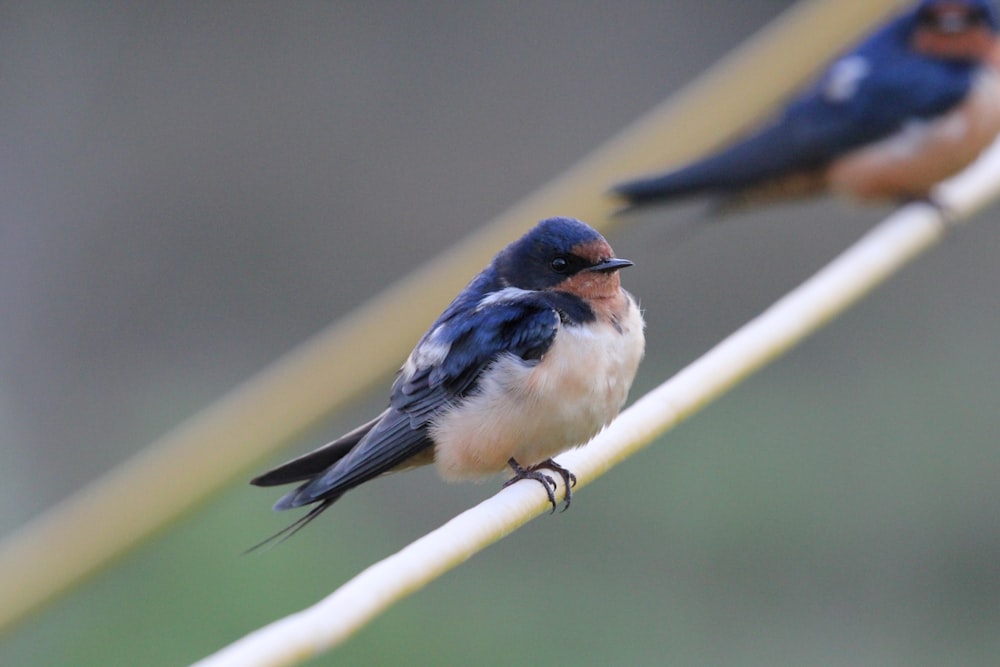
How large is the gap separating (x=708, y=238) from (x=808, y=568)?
109 cm

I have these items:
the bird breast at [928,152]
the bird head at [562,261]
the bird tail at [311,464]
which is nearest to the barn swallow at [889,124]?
the bird breast at [928,152]

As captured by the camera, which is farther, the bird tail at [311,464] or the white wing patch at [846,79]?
the white wing patch at [846,79]

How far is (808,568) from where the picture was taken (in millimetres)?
3553

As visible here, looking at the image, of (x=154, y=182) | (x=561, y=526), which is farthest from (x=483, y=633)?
(x=154, y=182)

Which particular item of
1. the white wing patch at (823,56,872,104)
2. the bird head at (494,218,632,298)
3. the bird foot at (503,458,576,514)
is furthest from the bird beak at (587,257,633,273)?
the white wing patch at (823,56,872,104)

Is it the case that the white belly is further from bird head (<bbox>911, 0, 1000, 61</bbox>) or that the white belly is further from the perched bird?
bird head (<bbox>911, 0, 1000, 61</bbox>)

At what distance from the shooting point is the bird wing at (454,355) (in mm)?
1511

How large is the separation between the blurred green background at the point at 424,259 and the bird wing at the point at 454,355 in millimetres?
1953

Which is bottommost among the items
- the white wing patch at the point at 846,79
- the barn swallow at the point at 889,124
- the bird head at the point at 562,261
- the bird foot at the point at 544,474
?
the bird foot at the point at 544,474

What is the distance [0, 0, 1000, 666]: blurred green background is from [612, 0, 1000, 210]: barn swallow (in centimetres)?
74

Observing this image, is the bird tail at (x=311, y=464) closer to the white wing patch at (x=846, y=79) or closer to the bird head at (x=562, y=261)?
the bird head at (x=562, y=261)

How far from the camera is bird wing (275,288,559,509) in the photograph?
151 centimetres

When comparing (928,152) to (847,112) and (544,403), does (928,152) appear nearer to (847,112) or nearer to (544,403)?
(847,112)

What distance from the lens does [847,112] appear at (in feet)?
10.1
